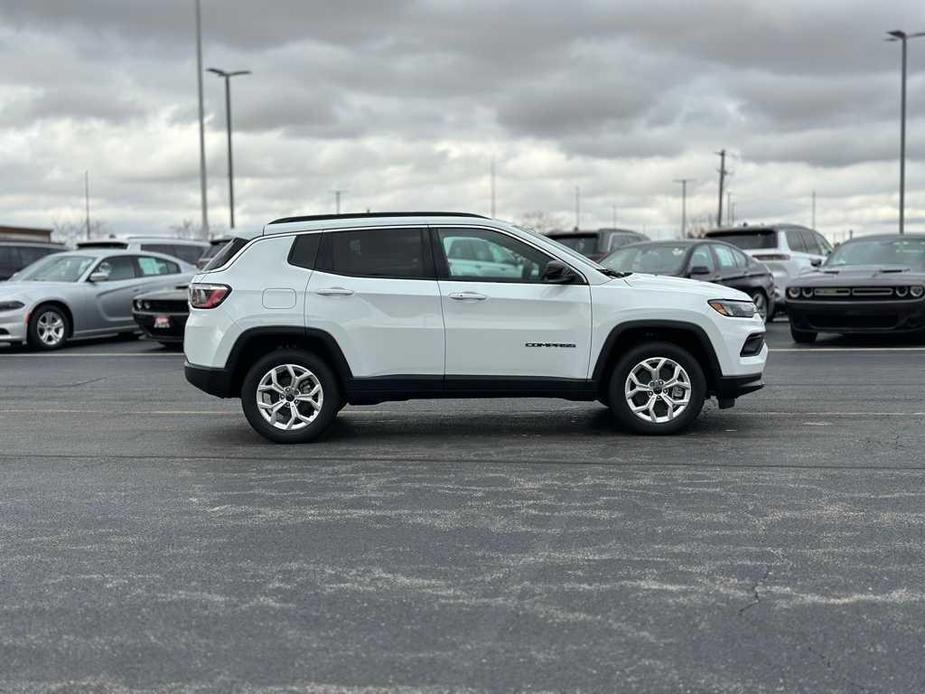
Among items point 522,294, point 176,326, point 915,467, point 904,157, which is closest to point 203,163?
point 176,326

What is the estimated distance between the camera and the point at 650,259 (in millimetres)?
16438

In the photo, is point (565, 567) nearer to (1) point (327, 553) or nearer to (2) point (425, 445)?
(1) point (327, 553)

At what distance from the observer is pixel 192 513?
20.1ft

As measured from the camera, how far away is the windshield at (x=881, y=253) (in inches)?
611

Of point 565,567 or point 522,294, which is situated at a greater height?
point 522,294

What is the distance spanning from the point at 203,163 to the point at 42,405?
26.7m

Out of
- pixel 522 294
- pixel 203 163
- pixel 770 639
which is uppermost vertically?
pixel 203 163

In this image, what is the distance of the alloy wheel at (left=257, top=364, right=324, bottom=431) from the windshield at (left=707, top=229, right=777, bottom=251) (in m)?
15.1

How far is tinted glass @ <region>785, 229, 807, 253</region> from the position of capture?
22.2 meters

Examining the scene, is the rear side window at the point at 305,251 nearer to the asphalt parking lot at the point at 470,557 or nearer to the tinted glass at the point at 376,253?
the tinted glass at the point at 376,253

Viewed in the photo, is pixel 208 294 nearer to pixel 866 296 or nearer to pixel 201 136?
pixel 866 296

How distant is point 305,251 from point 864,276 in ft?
30.3

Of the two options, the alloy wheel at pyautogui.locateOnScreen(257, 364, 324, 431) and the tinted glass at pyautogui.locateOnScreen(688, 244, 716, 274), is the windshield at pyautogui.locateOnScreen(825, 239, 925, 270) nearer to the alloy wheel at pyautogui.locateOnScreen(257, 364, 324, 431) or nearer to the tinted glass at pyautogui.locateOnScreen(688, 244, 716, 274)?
the tinted glass at pyautogui.locateOnScreen(688, 244, 716, 274)

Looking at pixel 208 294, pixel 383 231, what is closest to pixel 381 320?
pixel 383 231
